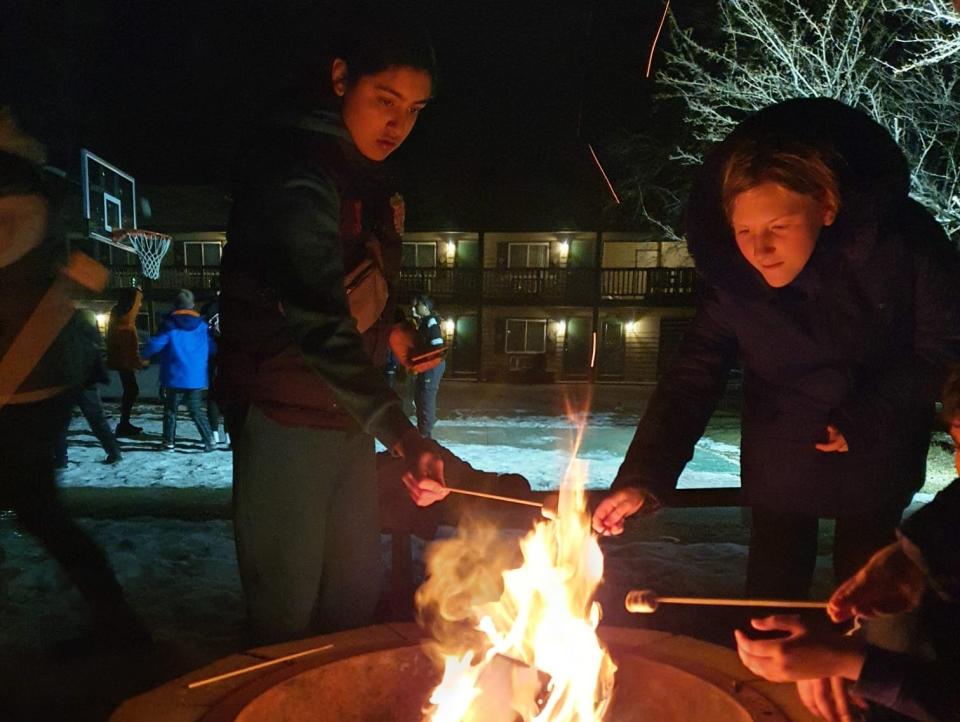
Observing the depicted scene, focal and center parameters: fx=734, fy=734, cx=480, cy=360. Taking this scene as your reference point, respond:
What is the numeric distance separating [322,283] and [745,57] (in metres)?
13.4

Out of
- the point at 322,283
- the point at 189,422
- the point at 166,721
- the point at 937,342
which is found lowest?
the point at 189,422

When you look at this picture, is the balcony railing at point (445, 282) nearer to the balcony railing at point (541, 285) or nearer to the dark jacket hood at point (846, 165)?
the balcony railing at point (541, 285)

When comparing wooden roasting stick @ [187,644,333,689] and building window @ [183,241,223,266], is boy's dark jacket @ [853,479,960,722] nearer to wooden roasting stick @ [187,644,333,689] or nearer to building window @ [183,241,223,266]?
wooden roasting stick @ [187,644,333,689]

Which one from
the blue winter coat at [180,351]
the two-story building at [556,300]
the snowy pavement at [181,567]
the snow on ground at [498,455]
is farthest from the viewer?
the two-story building at [556,300]

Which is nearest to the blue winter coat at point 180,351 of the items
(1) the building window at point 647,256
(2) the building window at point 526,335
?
(2) the building window at point 526,335

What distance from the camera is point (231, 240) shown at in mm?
2293

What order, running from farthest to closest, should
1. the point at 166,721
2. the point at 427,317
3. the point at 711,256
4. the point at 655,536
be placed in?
the point at 427,317 < the point at 655,536 < the point at 711,256 < the point at 166,721

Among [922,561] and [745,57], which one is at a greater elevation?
[745,57]

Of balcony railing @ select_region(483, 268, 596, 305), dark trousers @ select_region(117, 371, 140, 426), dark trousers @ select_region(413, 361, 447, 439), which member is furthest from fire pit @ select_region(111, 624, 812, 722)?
balcony railing @ select_region(483, 268, 596, 305)

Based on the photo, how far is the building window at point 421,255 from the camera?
30562 millimetres

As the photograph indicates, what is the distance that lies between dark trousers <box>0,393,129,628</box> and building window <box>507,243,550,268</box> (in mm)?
27204

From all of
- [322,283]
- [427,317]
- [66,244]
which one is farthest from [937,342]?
[427,317]

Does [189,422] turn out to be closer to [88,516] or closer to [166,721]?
[88,516]

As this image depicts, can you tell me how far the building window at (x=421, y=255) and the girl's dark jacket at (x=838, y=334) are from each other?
2827cm
